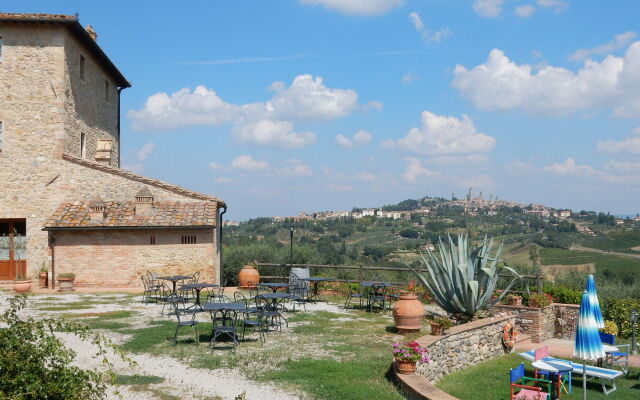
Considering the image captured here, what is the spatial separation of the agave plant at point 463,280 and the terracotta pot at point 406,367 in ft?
12.5

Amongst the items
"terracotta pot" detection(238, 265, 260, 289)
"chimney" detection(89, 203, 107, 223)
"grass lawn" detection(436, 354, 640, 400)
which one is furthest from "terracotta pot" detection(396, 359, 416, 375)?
"chimney" detection(89, 203, 107, 223)

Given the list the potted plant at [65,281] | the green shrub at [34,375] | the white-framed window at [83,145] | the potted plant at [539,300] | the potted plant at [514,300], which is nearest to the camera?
the green shrub at [34,375]

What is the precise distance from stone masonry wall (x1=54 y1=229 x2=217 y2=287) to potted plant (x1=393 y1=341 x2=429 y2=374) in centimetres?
1188

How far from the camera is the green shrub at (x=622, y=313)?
1317 cm

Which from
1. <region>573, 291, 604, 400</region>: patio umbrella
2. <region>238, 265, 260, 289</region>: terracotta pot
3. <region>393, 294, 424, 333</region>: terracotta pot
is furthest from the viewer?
<region>238, 265, 260, 289</region>: terracotta pot

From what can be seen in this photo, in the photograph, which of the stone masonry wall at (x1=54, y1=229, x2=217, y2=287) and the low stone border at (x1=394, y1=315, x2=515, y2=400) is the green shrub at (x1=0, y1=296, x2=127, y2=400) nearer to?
the low stone border at (x1=394, y1=315, x2=515, y2=400)

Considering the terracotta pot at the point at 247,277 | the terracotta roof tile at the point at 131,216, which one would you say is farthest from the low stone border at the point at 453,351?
the terracotta roof tile at the point at 131,216

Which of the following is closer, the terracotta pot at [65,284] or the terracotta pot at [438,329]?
the terracotta pot at [438,329]

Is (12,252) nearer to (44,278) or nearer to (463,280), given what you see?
(44,278)

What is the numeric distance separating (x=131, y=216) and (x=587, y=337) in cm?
1542

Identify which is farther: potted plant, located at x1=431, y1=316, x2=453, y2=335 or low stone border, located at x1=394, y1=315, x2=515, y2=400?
potted plant, located at x1=431, y1=316, x2=453, y2=335

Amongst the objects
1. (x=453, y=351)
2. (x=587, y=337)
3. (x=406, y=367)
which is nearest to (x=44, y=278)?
(x=453, y=351)

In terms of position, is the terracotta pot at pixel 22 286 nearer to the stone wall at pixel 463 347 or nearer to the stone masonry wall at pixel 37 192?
the stone masonry wall at pixel 37 192

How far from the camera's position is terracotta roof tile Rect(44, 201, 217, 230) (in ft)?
59.2
